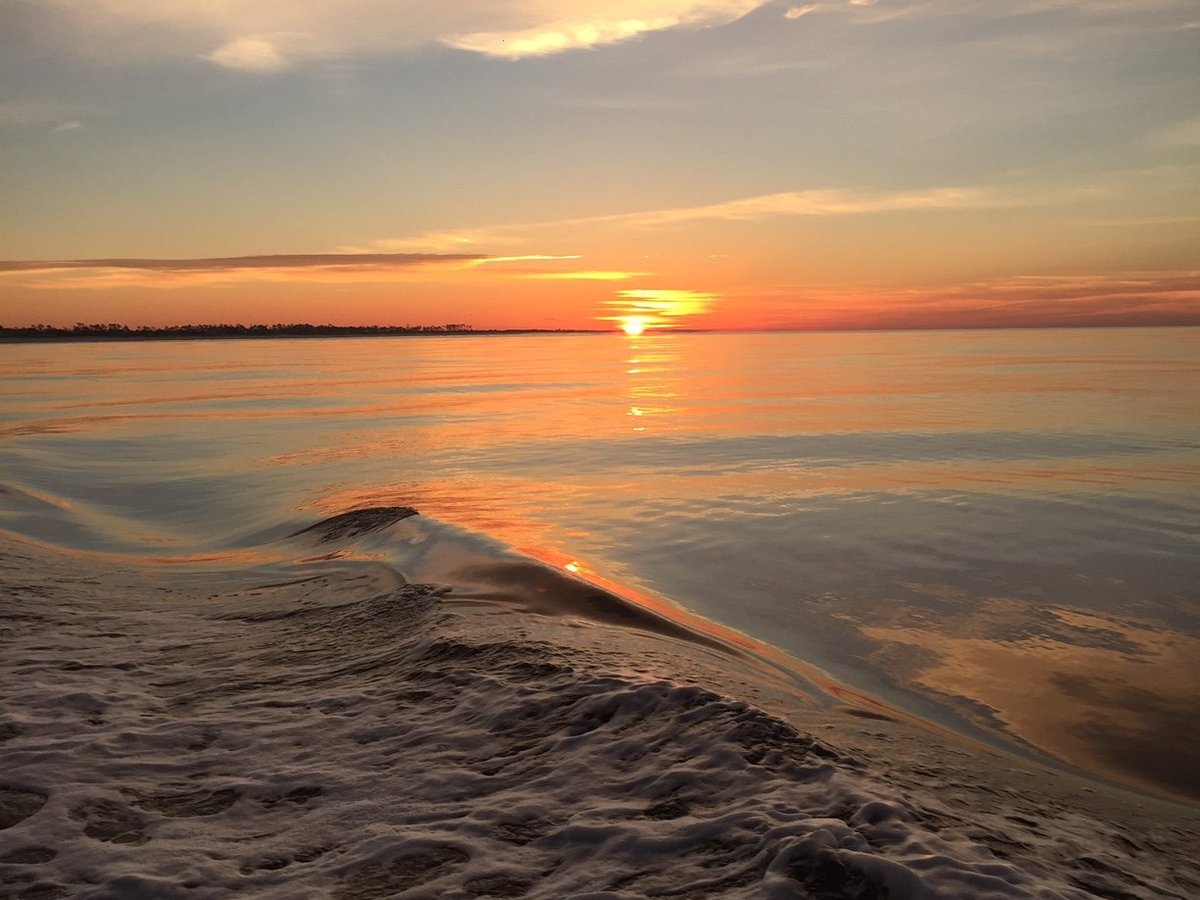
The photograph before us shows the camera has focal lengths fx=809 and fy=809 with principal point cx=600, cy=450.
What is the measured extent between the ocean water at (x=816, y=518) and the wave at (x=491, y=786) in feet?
3.91

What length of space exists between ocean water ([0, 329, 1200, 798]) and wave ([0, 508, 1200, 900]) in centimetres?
119

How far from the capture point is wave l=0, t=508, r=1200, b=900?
3.60 metres

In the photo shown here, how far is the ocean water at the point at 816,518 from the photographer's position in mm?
6707

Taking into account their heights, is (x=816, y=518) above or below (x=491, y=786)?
below

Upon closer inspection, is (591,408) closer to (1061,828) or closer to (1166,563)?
(1166,563)

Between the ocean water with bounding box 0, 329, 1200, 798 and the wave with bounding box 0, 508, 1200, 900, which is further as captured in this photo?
the ocean water with bounding box 0, 329, 1200, 798

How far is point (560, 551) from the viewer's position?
10695 millimetres

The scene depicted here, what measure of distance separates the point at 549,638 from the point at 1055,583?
19.8 ft

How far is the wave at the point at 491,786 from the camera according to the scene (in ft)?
11.8

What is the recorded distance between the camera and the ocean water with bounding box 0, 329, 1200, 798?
6.71m

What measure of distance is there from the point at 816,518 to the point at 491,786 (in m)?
9.07

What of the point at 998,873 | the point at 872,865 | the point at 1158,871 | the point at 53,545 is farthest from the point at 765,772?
the point at 53,545

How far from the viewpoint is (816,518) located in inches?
495

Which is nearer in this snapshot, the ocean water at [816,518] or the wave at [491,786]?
the wave at [491,786]
